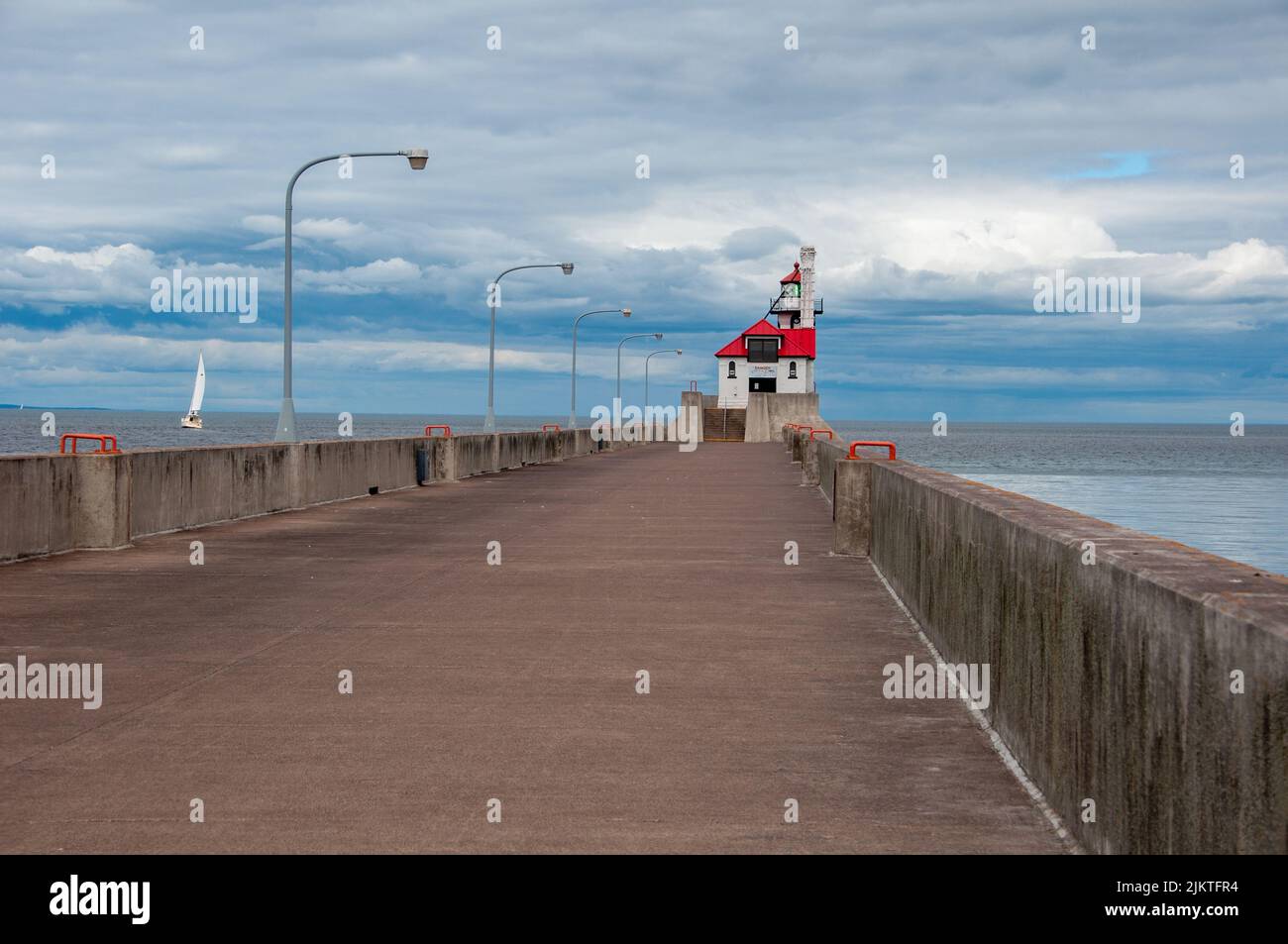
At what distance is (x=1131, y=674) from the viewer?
5.21 meters

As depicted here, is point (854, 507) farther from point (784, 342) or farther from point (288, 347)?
point (784, 342)

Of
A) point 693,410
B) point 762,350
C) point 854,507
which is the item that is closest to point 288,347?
point 854,507

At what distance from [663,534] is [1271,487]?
56.9 meters

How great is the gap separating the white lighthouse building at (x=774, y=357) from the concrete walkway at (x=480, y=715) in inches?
4338

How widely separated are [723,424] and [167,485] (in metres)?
104

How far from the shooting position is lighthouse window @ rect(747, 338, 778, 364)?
127312 millimetres

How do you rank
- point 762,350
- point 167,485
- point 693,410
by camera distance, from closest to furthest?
1. point 167,485
2. point 693,410
3. point 762,350

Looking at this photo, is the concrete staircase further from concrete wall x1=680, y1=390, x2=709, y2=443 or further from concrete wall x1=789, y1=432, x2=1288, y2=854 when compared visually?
concrete wall x1=789, y1=432, x2=1288, y2=854

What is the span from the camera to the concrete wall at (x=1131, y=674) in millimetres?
4074

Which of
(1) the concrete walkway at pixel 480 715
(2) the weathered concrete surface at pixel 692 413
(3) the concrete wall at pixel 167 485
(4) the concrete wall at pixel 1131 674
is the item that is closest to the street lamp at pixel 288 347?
(3) the concrete wall at pixel 167 485

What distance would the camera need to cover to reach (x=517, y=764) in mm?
7473

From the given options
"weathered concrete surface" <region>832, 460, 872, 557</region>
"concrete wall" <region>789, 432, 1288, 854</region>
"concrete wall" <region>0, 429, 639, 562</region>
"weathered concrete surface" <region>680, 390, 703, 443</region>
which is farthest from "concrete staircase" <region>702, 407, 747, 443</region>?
"concrete wall" <region>789, 432, 1288, 854</region>

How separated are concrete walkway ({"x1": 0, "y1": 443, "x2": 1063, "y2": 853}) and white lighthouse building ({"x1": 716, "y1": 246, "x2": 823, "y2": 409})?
110 meters
